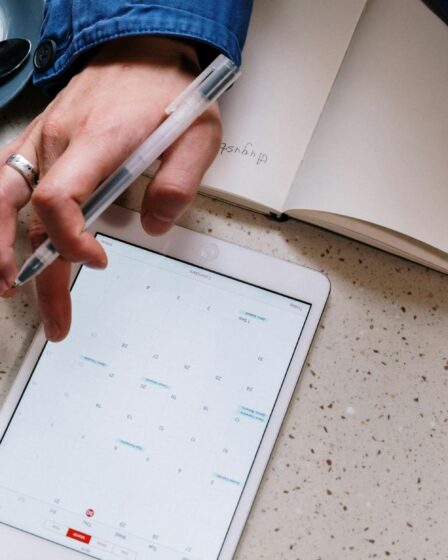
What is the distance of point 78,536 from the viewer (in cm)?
50

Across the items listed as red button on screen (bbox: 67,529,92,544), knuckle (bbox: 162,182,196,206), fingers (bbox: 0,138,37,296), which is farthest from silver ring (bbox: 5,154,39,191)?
red button on screen (bbox: 67,529,92,544)

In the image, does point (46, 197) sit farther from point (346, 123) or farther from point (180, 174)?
point (346, 123)

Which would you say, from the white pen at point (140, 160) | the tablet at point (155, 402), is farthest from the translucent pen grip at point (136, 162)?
the tablet at point (155, 402)

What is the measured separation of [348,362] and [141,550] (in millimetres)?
218

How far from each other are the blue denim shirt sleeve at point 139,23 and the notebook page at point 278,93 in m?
0.06

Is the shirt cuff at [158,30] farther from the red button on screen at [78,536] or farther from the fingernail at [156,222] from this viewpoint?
the red button on screen at [78,536]

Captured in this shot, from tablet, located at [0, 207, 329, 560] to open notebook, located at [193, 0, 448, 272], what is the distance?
0.19 ft

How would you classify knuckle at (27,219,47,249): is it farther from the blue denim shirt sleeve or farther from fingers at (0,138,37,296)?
the blue denim shirt sleeve

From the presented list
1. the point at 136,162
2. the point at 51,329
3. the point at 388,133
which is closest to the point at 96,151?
the point at 136,162

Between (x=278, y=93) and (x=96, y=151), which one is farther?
(x=278, y=93)

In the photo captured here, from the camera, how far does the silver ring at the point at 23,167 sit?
1.54 ft

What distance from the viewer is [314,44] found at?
55cm

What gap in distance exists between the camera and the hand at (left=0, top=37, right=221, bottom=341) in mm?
Answer: 406

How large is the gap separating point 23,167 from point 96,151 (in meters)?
0.08
